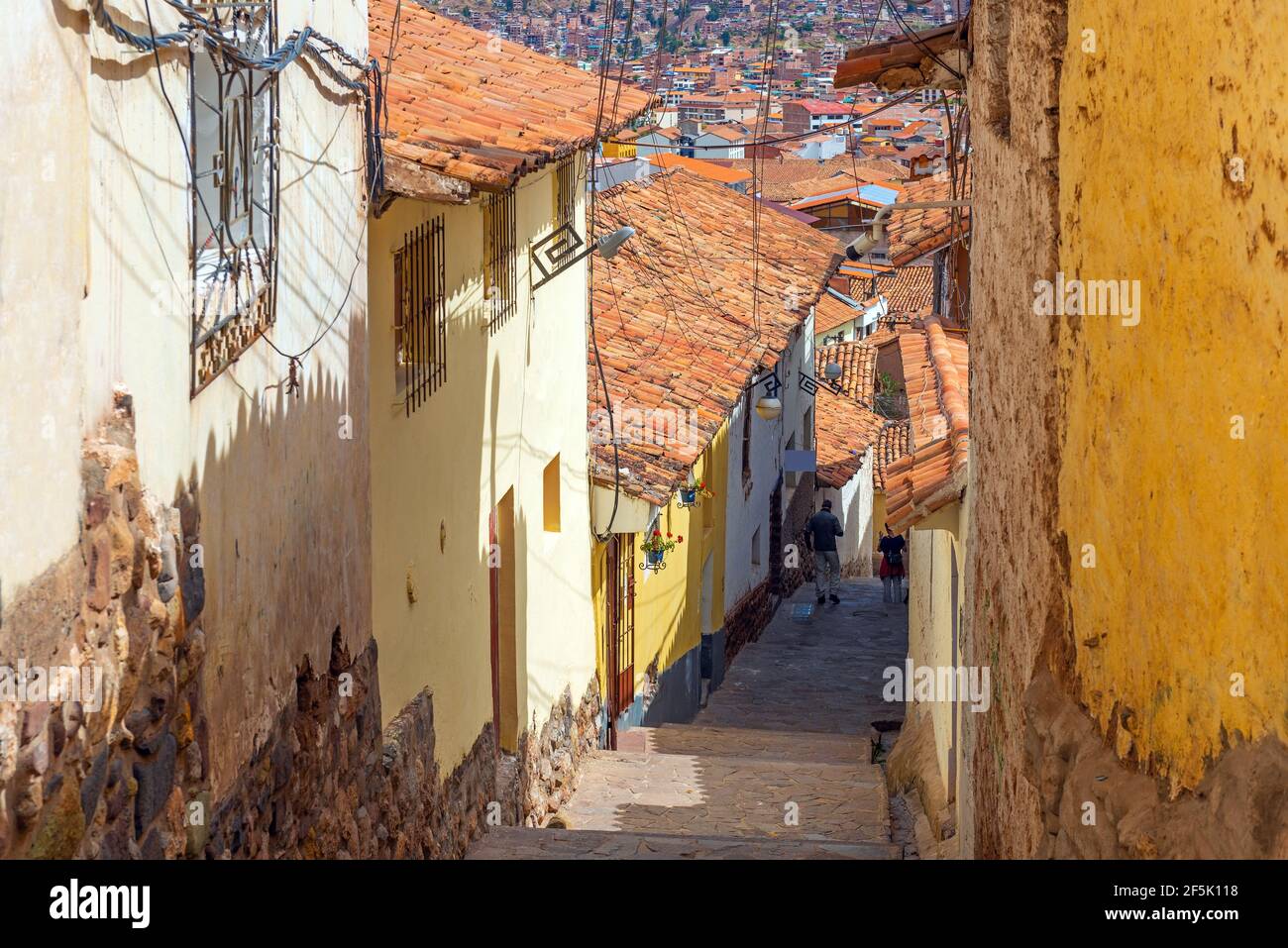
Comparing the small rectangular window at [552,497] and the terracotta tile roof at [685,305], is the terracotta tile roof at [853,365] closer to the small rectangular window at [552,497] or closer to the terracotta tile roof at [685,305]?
the terracotta tile roof at [685,305]

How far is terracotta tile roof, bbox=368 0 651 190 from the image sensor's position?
813cm

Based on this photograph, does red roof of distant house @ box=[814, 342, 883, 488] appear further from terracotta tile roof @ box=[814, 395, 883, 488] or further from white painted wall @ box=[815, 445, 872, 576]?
white painted wall @ box=[815, 445, 872, 576]

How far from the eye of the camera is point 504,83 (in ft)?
37.9

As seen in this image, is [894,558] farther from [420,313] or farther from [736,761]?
[420,313]

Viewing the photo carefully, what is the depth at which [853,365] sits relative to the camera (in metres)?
33.9

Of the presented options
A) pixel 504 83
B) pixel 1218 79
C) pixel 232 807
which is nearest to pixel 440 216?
pixel 504 83

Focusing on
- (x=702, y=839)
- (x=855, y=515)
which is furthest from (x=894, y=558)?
(x=702, y=839)

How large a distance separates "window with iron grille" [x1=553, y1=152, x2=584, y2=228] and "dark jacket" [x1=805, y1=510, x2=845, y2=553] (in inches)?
420

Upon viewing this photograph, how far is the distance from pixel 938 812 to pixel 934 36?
472 centimetres

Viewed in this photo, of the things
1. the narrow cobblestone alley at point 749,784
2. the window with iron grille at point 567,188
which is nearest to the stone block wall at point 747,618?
the narrow cobblestone alley at point 749,784

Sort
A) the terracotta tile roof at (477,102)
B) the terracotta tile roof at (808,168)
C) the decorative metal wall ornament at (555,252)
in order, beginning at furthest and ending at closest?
the terracotta tile roof at (808,168)
the decorative metal wall ornament at (555,252)
the terracotta tile roof at (477,102)

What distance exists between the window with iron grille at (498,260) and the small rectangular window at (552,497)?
6.79 ft

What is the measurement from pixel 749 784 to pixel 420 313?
5.23 metres

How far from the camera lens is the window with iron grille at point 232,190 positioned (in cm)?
529
